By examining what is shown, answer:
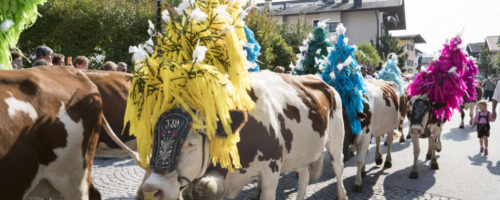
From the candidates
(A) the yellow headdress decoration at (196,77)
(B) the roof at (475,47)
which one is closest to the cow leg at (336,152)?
(A) the yellow headdress decoration at (196,77)

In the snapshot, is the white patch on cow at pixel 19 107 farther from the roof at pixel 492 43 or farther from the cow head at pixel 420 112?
the roof at pixel 492 43

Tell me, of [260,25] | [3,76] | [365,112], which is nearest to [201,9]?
[3,76]

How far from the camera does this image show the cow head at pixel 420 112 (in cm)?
635

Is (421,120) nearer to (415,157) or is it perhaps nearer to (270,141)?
(415,157)

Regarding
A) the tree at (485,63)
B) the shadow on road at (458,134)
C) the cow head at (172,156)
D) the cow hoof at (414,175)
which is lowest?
the tree at (485,63)

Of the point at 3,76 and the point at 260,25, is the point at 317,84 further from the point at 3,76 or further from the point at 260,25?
the point at 260,25

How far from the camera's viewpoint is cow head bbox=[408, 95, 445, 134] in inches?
250

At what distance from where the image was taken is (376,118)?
20.6ft

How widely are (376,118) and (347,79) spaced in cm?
145

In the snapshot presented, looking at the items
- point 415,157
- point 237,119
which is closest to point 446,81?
point 415,157

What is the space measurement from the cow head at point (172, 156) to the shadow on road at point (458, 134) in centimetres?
1042

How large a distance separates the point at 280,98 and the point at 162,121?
4.71ft

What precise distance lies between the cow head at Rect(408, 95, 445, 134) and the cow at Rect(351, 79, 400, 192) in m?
0.41

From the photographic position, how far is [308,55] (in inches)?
258
